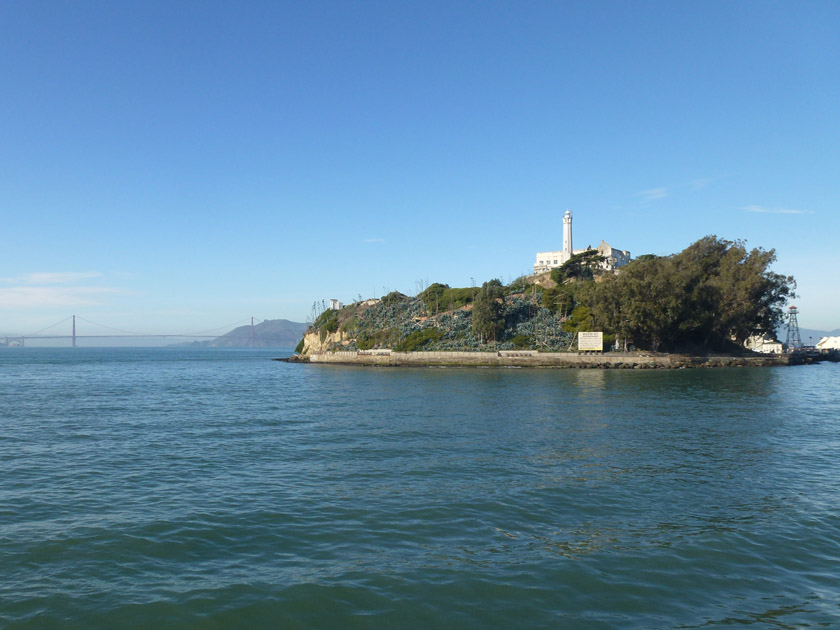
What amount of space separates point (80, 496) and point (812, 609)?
17904mm

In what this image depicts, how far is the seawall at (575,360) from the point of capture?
7462 cm

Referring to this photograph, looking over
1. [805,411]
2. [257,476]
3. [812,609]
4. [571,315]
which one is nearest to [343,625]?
[812,609]

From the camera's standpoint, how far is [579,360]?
77.8 metres

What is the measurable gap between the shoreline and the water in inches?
1955

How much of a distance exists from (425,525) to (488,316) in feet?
267

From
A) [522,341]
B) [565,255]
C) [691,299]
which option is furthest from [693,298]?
[565,255]

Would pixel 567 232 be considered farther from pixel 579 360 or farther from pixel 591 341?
pixel 579 360

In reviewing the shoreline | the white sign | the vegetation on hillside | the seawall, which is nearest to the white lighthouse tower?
the vegetation on hillside

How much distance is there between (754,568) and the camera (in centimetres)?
1041

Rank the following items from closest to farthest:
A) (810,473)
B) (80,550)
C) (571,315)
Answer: (80,550), (810,473), (571,315)

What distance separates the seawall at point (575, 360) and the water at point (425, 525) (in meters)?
49.5

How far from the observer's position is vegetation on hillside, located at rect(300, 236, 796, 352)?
3019 inches

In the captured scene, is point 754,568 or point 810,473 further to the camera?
point 810,473

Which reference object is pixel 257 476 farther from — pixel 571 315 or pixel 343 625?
pixel 571 315
